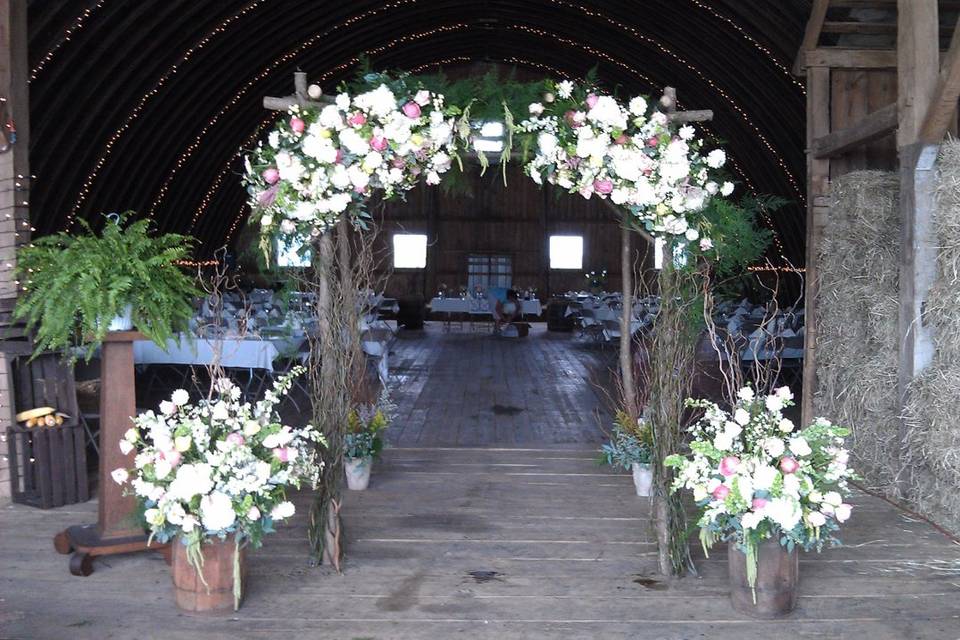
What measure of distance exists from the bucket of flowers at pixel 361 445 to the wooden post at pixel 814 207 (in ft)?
10.7

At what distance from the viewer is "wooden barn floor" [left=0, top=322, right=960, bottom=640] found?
3588mm

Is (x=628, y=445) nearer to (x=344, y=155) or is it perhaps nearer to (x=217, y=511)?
(x=344, y=155)

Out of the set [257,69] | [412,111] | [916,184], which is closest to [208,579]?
[412,111]

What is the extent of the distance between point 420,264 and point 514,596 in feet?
66.7

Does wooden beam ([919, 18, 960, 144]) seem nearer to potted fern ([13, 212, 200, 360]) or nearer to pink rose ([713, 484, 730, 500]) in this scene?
pink rose ([713, 484, 730, 500])

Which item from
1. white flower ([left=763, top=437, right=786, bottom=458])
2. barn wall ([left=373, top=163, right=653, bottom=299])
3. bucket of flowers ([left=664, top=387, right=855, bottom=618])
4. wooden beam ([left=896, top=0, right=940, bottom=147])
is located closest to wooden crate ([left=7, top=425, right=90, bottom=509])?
bucket of flowers ([left=664, top=387, right=855, bottom=618])

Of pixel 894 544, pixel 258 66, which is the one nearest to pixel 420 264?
pixel 258 66

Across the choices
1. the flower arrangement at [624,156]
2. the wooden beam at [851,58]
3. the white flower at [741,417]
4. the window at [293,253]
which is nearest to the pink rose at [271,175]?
the window at [293,253]

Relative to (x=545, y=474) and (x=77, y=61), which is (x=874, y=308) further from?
(x=77, y=61)

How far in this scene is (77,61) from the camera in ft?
37.0

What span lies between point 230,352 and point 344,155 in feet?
14.0

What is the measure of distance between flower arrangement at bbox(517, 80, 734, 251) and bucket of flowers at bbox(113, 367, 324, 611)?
1897mm

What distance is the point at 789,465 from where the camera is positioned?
11.6 feet

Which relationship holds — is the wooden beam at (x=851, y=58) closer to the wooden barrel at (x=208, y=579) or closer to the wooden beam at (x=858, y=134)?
the wooden beam at (x=858, y=134)
